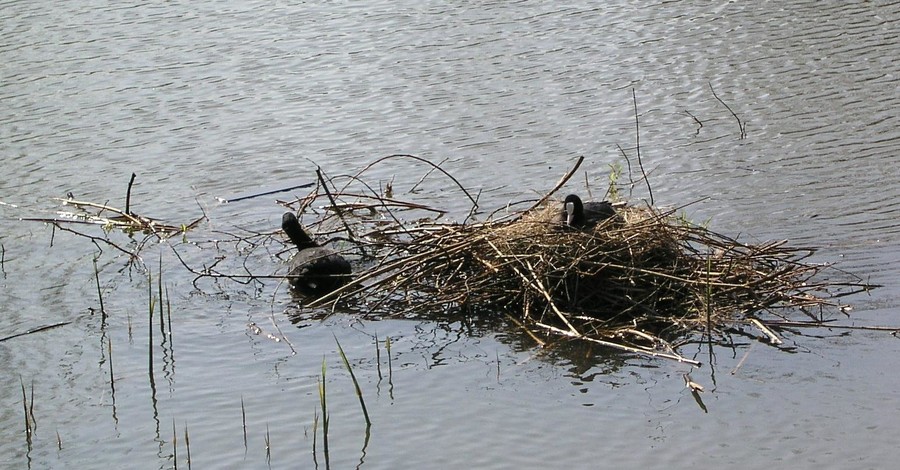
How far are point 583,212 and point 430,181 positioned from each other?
348 cm

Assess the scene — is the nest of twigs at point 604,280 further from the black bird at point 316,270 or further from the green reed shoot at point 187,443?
the green reed shoot at point 187,443

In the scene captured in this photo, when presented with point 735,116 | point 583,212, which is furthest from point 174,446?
point 735,116

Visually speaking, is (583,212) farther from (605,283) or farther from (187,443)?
(187,443)

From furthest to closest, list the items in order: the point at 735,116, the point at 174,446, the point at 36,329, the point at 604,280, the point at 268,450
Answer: the point at 735,116 < the point at 36,329 < the point at 604,280 < the point at 268,450 < the point at 174,446

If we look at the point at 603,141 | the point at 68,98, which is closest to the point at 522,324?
the point at 603,141

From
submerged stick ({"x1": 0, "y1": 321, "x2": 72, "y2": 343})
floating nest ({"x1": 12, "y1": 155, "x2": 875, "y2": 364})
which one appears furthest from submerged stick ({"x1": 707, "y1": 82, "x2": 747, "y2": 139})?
submerged stick ({"x1": 0, "y1": 321, "x2": 72, "y2": 343})

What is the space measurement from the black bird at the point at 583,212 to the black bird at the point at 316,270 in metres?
1.71

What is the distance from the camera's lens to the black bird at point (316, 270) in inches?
349

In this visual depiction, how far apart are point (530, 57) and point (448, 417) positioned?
920cm

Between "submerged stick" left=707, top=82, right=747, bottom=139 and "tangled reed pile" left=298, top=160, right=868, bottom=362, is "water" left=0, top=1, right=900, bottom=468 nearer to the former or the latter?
"submerged stick" left=707, top=82, right=747, bottom=139

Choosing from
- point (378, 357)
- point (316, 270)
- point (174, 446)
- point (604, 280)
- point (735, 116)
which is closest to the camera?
point (174, 446)

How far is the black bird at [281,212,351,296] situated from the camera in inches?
349

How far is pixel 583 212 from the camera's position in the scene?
831 centimetres

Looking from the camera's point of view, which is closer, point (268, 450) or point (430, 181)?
point (268, 450)
